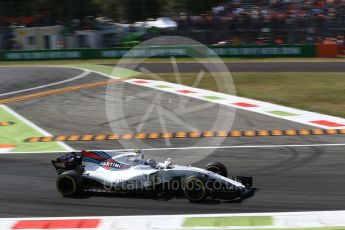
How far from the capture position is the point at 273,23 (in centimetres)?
3478

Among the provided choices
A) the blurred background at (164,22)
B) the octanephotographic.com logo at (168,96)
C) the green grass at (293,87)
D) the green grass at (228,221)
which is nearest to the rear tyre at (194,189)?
the green grass at (228,221)

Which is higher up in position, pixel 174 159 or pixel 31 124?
pixel 174 159

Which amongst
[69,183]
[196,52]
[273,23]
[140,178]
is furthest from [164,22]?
[140,178]

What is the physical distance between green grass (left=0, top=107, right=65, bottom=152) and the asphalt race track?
20.1 inches

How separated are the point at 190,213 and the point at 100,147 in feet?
19.2

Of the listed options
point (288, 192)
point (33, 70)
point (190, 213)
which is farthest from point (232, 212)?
point (33, 70)

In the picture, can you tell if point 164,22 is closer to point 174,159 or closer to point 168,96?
point 168,96

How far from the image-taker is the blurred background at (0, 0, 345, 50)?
112 ft

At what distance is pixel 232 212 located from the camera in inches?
361

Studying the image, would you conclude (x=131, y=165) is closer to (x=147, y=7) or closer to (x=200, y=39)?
(x=200, y=39)

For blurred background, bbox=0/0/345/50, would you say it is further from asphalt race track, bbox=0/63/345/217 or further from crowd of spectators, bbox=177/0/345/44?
asphalt race track, bbox=0/63/345/217

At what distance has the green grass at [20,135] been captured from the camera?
47.6 feet

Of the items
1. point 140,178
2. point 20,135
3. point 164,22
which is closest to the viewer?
point 140,178

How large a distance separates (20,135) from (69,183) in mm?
6493
